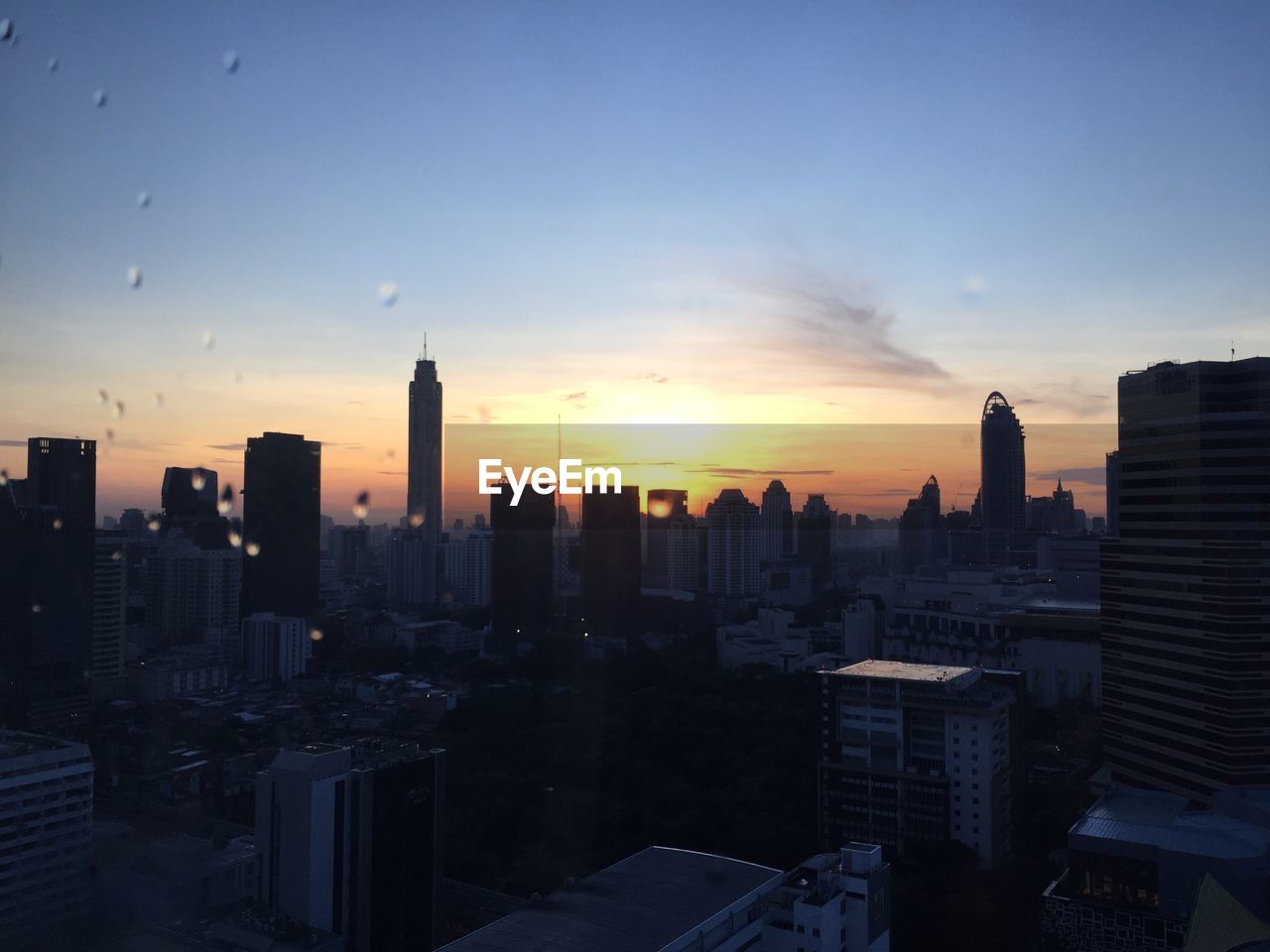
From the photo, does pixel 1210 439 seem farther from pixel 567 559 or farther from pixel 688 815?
pixel 567 559

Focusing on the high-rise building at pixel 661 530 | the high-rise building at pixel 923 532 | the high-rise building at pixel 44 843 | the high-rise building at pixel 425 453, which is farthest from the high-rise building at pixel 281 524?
the high-rise building at pixel 923 532

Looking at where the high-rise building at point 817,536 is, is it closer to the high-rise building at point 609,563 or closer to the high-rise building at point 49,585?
the high-rise building at point 609,563

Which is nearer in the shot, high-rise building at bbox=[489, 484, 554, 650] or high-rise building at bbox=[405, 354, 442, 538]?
high-rise building at bbox=[405, 354, 442, 538]

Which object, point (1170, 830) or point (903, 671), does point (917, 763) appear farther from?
point (1170, 830)

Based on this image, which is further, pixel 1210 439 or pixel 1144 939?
pixel 1210 439

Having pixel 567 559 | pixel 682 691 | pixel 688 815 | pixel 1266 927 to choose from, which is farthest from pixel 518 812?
pixel 567 559

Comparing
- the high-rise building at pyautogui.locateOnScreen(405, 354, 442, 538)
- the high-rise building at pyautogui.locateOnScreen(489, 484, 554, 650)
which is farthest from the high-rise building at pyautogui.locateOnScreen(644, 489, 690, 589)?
the high-rise building at pyautogui.locateOnScreen(405, 354, 442, 538)

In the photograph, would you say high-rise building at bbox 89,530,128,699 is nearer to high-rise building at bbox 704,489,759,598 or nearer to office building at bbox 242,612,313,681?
office building at bbox 242,612,313,681
